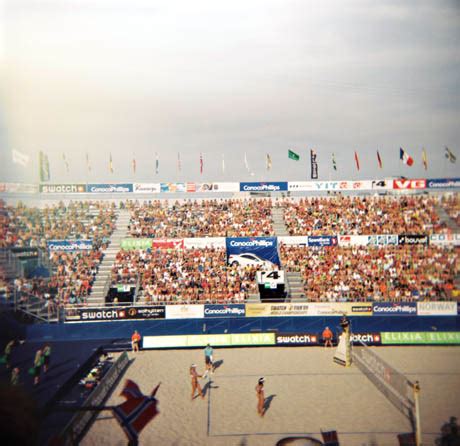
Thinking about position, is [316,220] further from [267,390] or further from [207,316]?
[267,390]

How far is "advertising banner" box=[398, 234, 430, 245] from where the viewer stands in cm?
2781

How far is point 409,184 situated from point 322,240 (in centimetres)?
1135

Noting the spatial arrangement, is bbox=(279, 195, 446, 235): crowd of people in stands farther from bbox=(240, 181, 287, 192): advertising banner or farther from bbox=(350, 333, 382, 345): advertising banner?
bbox=(350, 333, 382, 345): advertising banner

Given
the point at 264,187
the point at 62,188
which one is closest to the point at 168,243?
the point at 264,187

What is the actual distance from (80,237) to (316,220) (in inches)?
692

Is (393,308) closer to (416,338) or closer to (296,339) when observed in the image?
(416,338)

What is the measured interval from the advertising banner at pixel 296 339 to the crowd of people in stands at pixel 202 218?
1077 cm

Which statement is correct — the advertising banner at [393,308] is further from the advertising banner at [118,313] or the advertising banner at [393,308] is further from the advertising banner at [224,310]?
the advertising banner at [118,313]

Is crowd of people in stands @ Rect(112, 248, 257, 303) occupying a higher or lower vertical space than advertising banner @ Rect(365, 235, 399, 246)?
lower

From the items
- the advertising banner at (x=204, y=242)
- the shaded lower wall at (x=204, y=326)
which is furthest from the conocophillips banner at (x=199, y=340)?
the advertising banner at (x=204, y=242)

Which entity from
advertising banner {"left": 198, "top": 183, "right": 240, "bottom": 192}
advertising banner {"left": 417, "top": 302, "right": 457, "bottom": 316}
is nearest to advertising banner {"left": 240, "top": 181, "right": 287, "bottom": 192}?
advertising banner {"left": 198, "top": 183, "right": 240, "bottom": 192}

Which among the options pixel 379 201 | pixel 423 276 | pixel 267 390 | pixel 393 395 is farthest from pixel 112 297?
pixel 379 201

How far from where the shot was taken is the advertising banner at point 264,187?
115 feet

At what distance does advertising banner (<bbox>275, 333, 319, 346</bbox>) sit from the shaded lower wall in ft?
1.51
